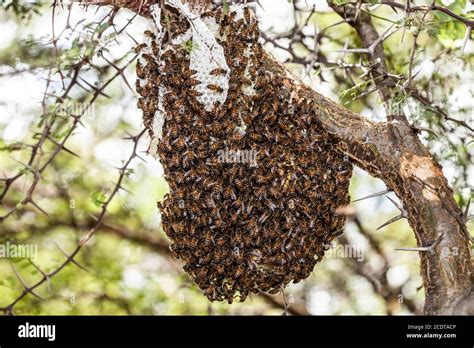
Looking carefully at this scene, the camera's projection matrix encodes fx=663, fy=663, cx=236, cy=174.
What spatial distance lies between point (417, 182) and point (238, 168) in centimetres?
115

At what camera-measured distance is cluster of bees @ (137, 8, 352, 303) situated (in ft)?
13.3

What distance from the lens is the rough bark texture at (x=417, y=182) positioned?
4.08 meters

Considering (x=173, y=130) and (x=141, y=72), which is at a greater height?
(x=141, y=72)

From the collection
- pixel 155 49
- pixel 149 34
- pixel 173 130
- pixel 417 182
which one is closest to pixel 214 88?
pixel 173 130

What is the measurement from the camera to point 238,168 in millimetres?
4125

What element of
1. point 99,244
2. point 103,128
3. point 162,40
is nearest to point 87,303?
point 99,244

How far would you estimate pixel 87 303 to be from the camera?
7.83 m

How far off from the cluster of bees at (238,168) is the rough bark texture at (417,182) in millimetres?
138

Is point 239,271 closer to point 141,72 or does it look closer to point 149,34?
point 141,72

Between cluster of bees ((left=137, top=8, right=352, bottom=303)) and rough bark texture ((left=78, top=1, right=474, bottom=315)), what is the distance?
14 cm

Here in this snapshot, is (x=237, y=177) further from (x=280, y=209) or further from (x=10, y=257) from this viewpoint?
(x=10, y=257)

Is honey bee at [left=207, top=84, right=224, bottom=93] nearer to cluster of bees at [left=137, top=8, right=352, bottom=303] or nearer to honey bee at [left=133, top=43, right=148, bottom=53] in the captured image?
cluster of bees at [left=137, top=8, right=352, bottom=303]

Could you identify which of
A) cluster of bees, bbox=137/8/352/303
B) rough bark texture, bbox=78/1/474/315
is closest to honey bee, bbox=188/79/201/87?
cluster of bees, bbox=137/8/352/303
